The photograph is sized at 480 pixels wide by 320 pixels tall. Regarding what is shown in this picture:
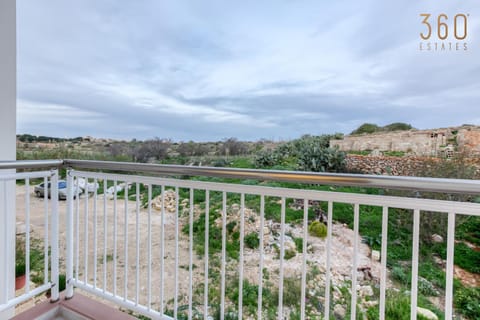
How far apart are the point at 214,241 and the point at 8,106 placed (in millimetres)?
2344

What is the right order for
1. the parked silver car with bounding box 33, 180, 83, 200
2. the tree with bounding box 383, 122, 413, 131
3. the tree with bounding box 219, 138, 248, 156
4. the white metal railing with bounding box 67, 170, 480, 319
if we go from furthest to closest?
the tree with bounding box 219, 138, 248, 156 → the tree with bounding box 383, 122, 413, 131 → the parked silver car with bounding box 33, 180, 83, 200 → the white metal railing with bounding box 67, 170, 480, 319

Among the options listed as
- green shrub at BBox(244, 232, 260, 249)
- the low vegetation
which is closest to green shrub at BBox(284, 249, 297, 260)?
the low vegetation

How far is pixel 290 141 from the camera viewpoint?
3.00 m

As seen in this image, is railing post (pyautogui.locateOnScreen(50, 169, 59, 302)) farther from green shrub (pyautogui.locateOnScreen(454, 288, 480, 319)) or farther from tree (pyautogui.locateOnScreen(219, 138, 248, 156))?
green shrub (pyautogui.locateOnScreen(454, 288, 480, 319))

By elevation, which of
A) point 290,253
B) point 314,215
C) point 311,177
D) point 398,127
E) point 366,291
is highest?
point 398,127

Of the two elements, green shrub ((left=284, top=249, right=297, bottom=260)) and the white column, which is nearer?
the white column

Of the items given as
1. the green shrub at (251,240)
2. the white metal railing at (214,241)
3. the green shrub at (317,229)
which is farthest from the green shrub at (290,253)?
the green shrub at (251,240)

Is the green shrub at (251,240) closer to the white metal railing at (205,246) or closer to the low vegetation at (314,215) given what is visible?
the low vegetation at (314,215)

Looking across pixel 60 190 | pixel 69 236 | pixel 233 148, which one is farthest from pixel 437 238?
pixel 60 190

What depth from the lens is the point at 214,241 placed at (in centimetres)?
294

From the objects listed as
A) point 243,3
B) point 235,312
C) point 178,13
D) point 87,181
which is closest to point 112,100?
point 178,13

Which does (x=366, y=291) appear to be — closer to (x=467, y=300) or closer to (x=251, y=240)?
(x=467, y=300)

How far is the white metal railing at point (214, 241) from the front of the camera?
3.28ft

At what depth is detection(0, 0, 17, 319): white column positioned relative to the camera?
1.92 metres
